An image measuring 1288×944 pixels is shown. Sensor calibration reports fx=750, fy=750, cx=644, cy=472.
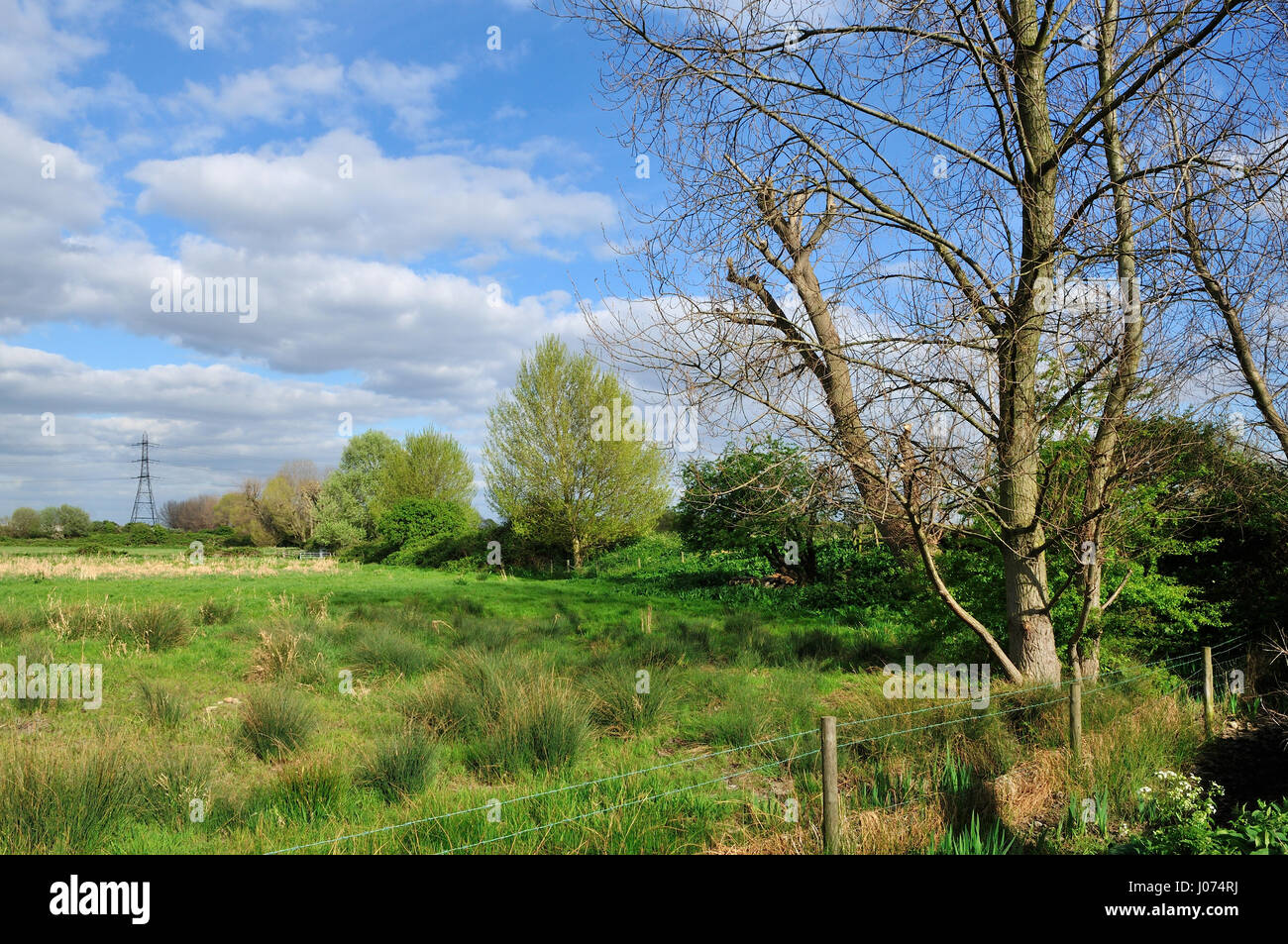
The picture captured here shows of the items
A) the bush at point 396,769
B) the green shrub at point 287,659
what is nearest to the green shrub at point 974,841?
the bush at point 396,769

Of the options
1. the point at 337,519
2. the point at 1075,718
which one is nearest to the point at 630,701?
the point at 1075,718

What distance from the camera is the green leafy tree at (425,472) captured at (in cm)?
4462

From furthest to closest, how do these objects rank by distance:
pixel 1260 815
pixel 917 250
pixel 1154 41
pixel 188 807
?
pixel 917 250
pixel 1154 41
pixel 188 807
pixel 1260 815

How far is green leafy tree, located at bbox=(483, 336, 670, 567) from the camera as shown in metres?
29.6

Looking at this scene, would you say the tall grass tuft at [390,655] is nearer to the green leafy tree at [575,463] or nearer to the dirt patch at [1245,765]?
the dirt patch at [1245,765]

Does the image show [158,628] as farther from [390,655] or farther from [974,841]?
[974,841]

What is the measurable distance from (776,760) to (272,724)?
4.66 m

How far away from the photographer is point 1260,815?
4590 mm

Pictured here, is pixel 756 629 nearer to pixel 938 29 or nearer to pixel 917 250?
pixel 917 250

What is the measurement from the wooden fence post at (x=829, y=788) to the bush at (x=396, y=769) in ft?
10.3

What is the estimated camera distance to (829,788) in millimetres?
4098

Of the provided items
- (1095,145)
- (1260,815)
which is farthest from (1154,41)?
(1260,815)

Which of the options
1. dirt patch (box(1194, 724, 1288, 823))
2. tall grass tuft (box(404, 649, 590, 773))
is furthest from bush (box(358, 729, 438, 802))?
dirt patch (box(1194, 724, 1288, 823))
